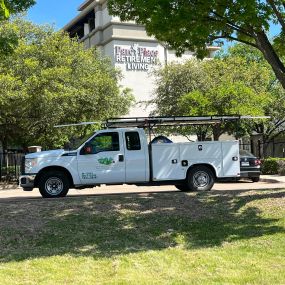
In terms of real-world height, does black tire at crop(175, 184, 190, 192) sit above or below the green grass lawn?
above

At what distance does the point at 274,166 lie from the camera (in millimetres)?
27094

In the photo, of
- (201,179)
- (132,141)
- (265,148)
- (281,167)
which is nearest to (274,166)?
(281,167)

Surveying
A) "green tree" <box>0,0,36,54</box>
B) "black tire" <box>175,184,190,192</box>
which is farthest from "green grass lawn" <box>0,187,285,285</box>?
"green tree" <box>0,0,36,54</box>

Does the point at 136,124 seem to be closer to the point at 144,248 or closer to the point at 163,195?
the point at 163,195

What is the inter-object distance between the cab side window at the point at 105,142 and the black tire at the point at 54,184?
117 centimetres

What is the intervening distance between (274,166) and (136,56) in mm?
26050

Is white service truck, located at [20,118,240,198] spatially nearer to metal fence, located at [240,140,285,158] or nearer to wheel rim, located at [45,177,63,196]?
wheel rim, located at [45,177,63,196]

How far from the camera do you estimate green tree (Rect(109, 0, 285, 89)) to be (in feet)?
33.6

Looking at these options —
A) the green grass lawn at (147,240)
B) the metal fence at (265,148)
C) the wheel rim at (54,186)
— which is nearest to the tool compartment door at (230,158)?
the green grass lawn at (147,240)

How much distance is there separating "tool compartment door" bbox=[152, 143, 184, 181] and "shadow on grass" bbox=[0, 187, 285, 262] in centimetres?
257

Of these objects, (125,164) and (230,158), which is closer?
(125,164)

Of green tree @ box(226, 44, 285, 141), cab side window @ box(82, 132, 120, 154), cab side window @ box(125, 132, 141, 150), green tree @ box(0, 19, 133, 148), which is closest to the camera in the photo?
cab side window @ box(82, 132, 120, 154)

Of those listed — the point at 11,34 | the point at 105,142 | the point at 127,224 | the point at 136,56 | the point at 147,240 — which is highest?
the point at 136,56

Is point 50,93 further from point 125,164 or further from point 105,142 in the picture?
point 125,164
